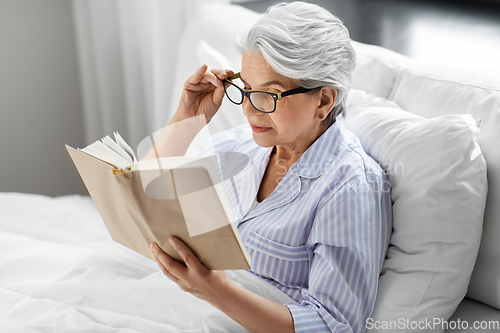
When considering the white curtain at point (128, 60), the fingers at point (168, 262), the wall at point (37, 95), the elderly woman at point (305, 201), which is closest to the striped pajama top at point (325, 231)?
the elderly woman at point (305, 201)

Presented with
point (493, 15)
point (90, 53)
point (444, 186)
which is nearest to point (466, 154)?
point (444, 186)

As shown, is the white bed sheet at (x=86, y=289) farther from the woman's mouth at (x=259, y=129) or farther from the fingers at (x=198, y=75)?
the fingers at (x=198, y=75)

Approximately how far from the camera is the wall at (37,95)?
234 centimetres

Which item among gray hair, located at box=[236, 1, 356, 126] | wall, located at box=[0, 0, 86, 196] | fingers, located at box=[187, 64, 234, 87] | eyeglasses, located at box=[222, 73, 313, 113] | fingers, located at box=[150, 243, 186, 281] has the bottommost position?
wall, located at box=[0, 0, 86, 196]

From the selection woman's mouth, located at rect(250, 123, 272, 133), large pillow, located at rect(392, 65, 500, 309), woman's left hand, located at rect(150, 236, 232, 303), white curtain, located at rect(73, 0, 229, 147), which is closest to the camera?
woman's left hand, located at rect(150, 236, 232, 303)

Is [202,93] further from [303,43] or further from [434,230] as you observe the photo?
[434,230]

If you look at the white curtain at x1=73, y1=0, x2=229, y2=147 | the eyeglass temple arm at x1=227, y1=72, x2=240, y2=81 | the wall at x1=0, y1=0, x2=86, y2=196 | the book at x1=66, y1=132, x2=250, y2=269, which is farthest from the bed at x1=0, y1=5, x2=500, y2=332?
the wall at x1=0, y1=0, x2=86, y2=196

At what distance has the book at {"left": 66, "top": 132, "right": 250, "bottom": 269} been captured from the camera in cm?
79

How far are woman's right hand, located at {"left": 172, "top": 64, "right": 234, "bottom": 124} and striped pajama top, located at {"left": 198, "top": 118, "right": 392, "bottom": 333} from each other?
Answer: 0.26 metres

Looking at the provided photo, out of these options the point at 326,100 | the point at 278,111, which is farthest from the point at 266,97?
the point at 326,100

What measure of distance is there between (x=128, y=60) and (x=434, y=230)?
6.18 ft

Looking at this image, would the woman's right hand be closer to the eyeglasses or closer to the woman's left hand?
the eyeglasses

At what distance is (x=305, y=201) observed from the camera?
1.14m

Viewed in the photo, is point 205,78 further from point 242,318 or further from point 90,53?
point 90,53
